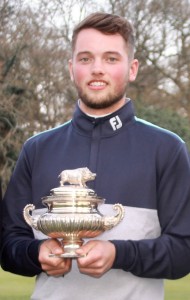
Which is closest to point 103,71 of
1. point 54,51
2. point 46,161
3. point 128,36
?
point 128,36

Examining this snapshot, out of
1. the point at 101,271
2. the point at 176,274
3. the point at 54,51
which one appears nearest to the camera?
the point at 101,271

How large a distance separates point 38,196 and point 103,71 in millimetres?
559

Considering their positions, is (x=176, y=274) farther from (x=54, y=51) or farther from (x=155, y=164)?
(x=54, y=51)

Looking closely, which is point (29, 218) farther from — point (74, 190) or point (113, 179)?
point (113, 179)

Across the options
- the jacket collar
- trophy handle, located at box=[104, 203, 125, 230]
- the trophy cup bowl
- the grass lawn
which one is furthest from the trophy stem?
the grass lawn

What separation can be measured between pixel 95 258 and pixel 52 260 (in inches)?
6.5

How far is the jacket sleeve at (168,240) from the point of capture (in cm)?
311

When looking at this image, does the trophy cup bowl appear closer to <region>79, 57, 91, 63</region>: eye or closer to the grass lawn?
<region>79, 57, 91, 63</region>: eye

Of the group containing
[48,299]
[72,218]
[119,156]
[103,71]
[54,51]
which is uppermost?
[54,51]

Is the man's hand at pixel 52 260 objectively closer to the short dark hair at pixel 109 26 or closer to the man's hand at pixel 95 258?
the man's hand at pixel 95 258

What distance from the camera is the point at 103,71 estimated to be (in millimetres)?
3258

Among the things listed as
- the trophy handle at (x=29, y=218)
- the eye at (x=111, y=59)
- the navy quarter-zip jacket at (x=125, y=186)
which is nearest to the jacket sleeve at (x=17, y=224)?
the navy quarter-zip jacket at (x=125, y=186)

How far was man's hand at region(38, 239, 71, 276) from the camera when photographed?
295cm

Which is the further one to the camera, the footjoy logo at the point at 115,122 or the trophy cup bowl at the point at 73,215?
the footjoy logo at the point at 115,122
